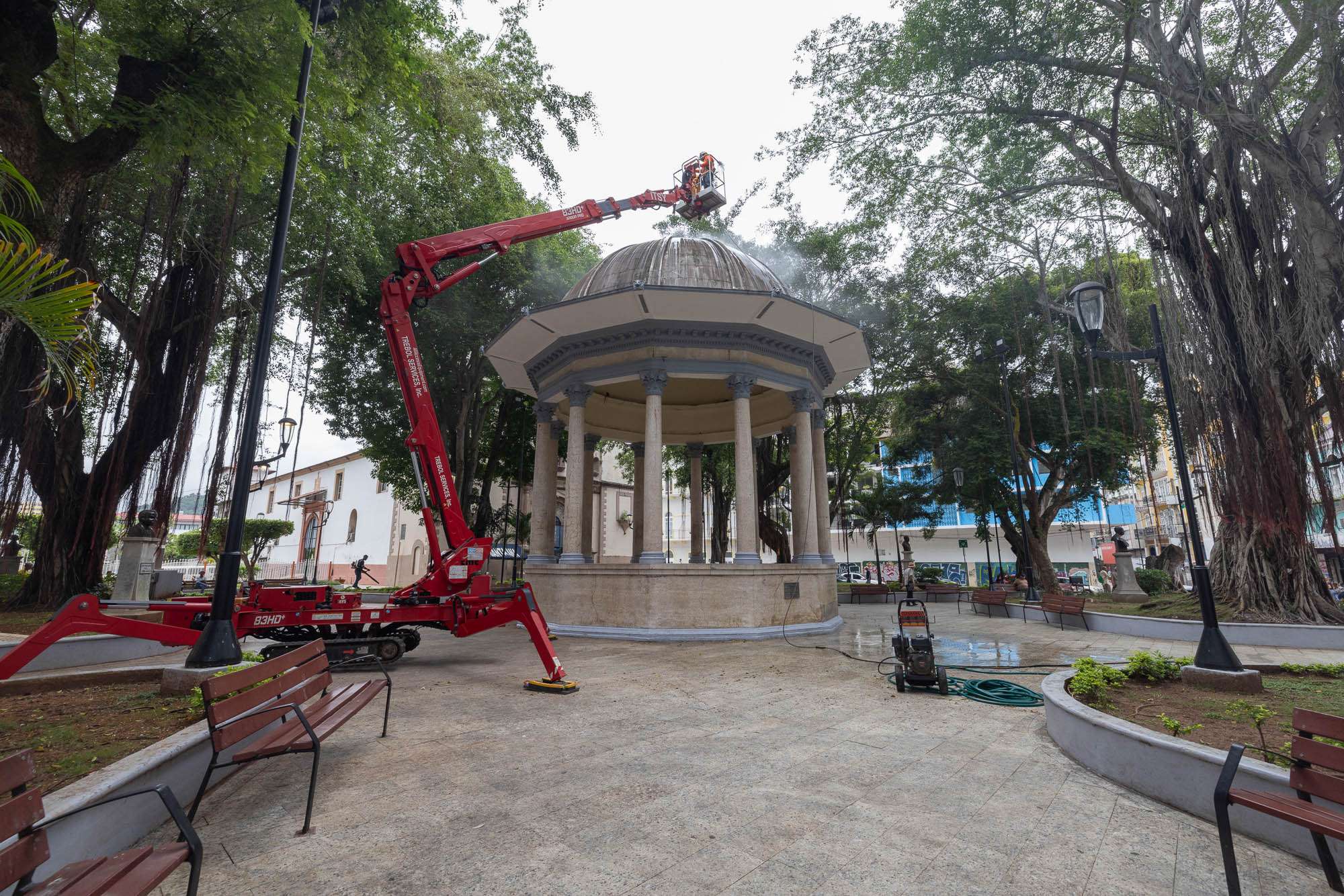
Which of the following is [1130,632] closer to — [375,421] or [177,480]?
[177,480]

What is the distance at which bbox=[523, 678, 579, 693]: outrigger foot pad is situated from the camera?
7.21 m

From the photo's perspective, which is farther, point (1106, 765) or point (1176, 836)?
point (1106, 765)

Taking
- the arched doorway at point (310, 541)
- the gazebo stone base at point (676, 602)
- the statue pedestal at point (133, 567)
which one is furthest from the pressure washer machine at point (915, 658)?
the arched doorway at point (310, 541)

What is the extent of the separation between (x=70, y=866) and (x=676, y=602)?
10610 mm

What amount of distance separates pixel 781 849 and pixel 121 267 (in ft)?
53.2

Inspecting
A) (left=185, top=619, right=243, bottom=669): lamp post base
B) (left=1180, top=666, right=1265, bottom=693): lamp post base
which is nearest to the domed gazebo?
(left=1180, top=666, right=1265, bottom=693): lamp post base

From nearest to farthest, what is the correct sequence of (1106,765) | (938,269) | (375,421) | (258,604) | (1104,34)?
(1106,765)
(258,604)
(1104,34)
(375,421)
(938,269)

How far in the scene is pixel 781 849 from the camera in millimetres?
3203

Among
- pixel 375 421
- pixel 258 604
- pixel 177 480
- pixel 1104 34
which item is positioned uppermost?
pixel 1104 34

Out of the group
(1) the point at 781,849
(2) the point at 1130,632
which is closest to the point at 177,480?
(1) the point at 781,849

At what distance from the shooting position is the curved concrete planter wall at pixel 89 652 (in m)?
8.15

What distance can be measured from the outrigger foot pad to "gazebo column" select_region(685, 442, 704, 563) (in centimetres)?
1214

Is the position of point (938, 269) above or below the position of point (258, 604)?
above

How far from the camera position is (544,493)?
15.4 m
